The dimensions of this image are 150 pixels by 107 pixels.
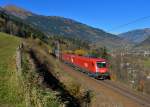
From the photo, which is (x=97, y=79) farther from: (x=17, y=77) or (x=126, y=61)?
(x=17, y=77)

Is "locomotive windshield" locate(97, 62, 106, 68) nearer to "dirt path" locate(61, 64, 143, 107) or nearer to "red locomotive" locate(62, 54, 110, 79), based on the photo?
"red locomotive" locate(62, 54, 110, 79)

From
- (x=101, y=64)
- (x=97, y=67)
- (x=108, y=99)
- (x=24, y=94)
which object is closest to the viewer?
(x=24, y=94)

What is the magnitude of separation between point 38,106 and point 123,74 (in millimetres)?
44830

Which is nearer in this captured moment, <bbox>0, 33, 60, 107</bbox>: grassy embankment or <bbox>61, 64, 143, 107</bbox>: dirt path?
<bbox>0, 33, 60, 107</bbox>: grassy embankment

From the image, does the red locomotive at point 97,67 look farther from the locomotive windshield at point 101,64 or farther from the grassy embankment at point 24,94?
the grassy embankment at point 24,94

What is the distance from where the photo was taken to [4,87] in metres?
13.8

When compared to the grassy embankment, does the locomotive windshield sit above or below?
above

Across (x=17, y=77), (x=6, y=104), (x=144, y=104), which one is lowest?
(x=144, y=104)

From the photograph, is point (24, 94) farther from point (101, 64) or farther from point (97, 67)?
point (101, 64)

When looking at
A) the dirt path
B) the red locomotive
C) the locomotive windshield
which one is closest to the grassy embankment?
the dirt path

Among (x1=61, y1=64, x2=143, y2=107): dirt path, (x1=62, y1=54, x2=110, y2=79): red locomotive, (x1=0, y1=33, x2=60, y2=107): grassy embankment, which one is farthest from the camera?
(x1=62, y1=54, x2=110, y2=79): red locomotive

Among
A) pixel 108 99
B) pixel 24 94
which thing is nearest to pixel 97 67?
pixel 108 99

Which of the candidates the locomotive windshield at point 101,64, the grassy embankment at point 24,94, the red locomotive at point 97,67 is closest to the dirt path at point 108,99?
the grassy embankment at point 24,94

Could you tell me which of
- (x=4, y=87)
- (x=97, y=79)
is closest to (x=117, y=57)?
(x=97, y=79)
